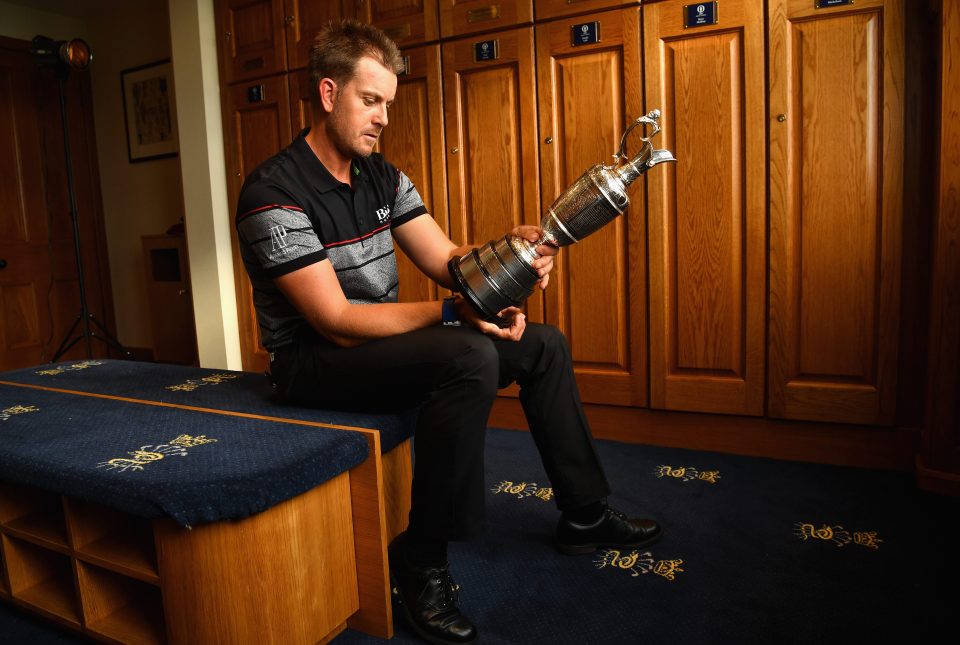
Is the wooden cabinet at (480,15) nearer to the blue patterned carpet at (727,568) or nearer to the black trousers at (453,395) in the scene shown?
the black trousers at (453,395)

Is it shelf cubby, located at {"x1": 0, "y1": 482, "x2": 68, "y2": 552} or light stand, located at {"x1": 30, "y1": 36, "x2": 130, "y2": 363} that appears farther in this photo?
light stand, located at {"x1": 30, "y1": 36, "x2": 130, "y2": 363}

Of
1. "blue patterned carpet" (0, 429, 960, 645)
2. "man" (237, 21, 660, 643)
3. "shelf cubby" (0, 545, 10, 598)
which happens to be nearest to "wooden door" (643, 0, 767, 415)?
"blue patterned carpet" (0, 429, 960, 645)

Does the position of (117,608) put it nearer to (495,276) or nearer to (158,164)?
(495,276)

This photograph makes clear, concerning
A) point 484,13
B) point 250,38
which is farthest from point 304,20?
point 484,13

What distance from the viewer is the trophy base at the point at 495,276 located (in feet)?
4.64

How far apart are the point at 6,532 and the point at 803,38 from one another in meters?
2.42

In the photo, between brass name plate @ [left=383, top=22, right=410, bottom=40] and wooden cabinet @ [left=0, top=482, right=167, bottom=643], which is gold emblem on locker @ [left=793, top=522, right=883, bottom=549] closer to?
wooden cabinet @ [left=0, top=482, right=167, bottom=643]

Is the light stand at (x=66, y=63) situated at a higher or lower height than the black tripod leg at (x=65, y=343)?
higher

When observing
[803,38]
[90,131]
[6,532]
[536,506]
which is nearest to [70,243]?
[90,131]

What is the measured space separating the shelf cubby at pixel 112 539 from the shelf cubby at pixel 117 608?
0.16ft

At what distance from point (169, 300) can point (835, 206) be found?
3.45 metres

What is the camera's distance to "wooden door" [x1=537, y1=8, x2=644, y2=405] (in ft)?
7.89

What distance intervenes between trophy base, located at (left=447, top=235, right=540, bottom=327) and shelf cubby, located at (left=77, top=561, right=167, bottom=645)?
33.2 inches

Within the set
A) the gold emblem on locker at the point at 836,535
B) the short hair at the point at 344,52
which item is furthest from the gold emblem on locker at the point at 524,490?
the short hair at the point at 344,52
